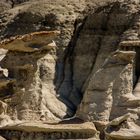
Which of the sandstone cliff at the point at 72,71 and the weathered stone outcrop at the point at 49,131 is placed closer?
the weathered stone outcrop at the point at 49,131

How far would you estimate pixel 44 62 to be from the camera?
24.2 meters

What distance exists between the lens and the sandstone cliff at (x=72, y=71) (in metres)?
20.1

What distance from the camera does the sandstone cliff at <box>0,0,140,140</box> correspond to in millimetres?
20125

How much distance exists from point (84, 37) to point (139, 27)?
2.44m

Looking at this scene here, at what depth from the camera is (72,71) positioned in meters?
24.5

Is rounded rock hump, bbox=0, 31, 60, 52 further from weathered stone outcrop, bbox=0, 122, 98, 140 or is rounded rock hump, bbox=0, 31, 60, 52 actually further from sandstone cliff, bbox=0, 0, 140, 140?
weathered stone outcrop, bbox=0, 122, 98, 140

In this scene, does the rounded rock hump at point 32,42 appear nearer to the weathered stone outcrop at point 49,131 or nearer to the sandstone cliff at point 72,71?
the sandstone cliff at point 72,71

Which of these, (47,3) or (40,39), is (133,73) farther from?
(47,3)

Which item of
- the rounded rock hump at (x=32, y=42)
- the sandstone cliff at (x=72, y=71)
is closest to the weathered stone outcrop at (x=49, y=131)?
the sandstone cliff at (x=72, y=71)

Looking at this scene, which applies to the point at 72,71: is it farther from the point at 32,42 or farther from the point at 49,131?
the point at 49,131

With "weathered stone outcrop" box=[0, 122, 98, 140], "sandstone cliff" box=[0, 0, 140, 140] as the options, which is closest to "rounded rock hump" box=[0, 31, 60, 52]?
"sandstone cliff" box=[0, 0, 140, 140]

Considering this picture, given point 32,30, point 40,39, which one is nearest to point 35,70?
point 40,39

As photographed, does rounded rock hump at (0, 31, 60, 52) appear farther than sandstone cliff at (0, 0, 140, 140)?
Yes

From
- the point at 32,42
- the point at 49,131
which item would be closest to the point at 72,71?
the point at 32,42
